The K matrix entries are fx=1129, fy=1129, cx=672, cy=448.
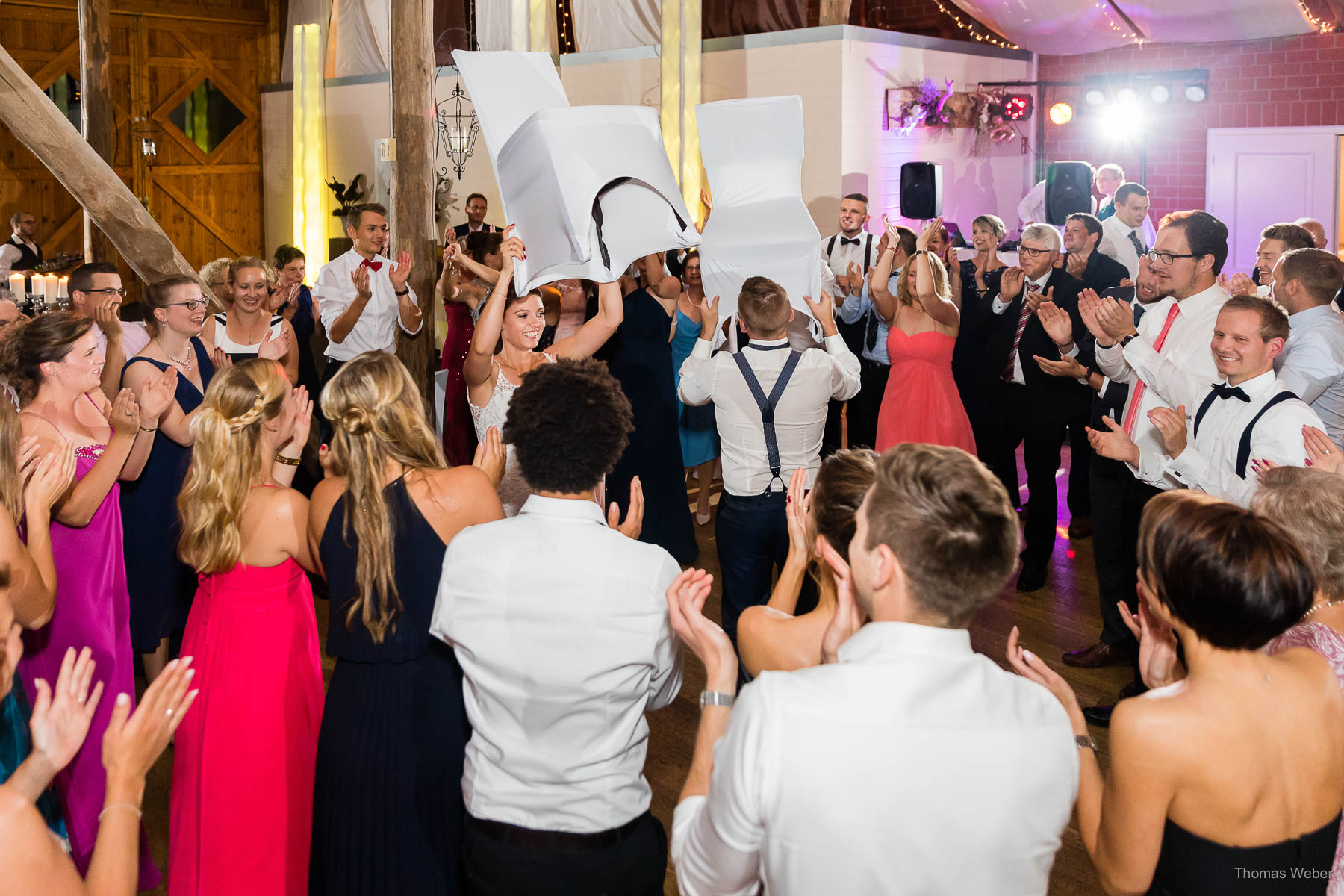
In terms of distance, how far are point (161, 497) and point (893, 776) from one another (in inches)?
114

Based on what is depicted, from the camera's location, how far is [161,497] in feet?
11.3

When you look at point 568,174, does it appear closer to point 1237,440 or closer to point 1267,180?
point 1237,440

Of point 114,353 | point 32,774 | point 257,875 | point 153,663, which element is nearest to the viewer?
point 32,774

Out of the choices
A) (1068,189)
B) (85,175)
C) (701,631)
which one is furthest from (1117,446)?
(1068,189)

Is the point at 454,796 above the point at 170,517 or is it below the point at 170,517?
below

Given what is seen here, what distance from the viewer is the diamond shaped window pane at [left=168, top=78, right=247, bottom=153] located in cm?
1036

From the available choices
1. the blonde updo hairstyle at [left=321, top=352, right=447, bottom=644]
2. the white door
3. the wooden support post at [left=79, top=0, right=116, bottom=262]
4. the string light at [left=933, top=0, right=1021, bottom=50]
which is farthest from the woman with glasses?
the string light at [left=933, top=0, right=1021, bottom=50]

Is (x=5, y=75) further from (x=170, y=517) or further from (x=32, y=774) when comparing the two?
(x=32, y=774)

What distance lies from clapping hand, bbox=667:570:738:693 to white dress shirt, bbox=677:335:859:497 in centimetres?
178

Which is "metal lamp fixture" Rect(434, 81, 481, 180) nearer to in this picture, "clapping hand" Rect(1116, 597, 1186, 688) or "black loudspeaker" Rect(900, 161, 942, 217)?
"black loudspeaker" Rect(900, 161, 942, 217)

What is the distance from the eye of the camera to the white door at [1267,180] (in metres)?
8.20

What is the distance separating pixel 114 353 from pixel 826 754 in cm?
329

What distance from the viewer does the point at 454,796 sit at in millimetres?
2096

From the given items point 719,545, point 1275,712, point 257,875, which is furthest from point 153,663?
point 1275,712
